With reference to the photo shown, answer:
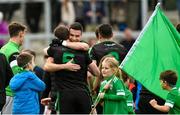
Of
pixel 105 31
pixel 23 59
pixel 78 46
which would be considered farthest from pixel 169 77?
pixel 23 59

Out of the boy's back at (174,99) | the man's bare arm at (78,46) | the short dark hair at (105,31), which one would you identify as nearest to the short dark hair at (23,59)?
the man's bare arm at (78,46)

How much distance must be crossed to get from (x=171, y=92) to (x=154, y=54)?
0.89 meters

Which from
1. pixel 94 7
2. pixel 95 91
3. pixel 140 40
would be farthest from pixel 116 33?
pixel 140 40

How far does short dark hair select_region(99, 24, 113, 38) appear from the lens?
18469mm

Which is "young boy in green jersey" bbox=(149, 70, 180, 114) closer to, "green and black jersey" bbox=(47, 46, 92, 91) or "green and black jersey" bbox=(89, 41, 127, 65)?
"green and black jersey" bbox=(47, 46, 92, 91)

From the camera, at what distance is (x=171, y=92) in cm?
1633

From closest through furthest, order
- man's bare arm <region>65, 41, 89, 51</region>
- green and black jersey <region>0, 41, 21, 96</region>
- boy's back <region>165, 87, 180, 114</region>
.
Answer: boy's back <region>165, 87, 180, 114</region>, man's bare arm <region>65, 41, 89, 51</region>, green and black jersey <region>0, 41, 21, 96</region>

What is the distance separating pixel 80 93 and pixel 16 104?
1171 mm

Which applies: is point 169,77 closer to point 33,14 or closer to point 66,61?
point 66,61

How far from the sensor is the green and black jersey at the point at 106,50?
18.4 meters

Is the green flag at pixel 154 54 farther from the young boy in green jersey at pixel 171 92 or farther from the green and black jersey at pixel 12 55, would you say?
the green and black jersey at pixel 12 55

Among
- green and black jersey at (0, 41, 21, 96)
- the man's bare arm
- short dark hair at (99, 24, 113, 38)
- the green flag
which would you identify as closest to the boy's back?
the green flag

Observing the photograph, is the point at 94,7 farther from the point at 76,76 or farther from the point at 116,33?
the point at 76,76

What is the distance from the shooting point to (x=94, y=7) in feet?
92.2
